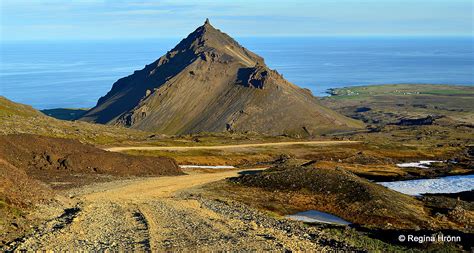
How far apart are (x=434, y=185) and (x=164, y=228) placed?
44063 mm

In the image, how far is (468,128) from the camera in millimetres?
184750

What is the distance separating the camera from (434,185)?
6631 centimetres

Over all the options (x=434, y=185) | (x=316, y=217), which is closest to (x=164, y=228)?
(x=316, y=217)

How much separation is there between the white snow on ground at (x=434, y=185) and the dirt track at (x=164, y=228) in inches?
1124

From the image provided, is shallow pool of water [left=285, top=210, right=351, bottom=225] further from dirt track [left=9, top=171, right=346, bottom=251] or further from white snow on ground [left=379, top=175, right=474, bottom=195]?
white snow on ground [left=379, top=175, right=474, bottom=195]

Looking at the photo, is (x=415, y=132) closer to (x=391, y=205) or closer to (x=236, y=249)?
(x=391, y=205)

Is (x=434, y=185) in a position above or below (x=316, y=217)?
below

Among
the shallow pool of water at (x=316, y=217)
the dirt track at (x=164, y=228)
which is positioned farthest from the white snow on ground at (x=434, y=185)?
the dirt track at (x=164, y=228)

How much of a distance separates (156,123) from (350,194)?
156 m

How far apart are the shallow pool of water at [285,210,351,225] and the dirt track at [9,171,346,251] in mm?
3804

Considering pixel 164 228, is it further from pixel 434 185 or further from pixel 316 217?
pixel 434 185

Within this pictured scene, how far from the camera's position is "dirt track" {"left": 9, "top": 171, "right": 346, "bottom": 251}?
28844 millimetres

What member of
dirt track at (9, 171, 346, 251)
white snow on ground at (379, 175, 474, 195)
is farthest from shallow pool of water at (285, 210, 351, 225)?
white snow on ground at (379, 175, 474, 195)

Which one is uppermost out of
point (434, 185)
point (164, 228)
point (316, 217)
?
point (164, 228)
